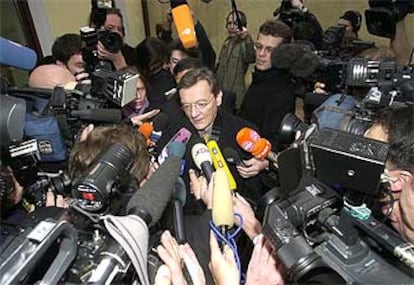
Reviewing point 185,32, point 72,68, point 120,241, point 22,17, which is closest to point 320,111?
point 185,32

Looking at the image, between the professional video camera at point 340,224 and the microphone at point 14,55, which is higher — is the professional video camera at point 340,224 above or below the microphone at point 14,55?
below

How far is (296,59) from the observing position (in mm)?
2334

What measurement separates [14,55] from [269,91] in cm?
163

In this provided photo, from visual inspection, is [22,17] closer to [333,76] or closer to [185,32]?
[185,32]

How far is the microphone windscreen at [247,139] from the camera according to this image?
1.83m

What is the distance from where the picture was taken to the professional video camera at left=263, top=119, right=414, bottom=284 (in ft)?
2.57

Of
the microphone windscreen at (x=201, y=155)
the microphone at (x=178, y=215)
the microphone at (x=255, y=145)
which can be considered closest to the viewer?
the microphone at (x=178, y=215)

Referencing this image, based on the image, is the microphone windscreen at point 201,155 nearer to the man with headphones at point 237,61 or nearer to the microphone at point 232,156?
the microphone at point 232,156

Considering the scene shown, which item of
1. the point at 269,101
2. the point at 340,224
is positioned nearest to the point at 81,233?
the point at 340,224

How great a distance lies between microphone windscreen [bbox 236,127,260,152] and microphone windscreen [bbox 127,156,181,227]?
0.67m

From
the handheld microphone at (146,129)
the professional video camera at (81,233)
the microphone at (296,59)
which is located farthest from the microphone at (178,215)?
the microphone at (296,59)

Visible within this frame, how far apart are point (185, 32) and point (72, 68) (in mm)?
911

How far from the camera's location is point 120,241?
74 cm

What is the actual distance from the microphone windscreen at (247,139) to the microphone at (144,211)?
25.4 inches
